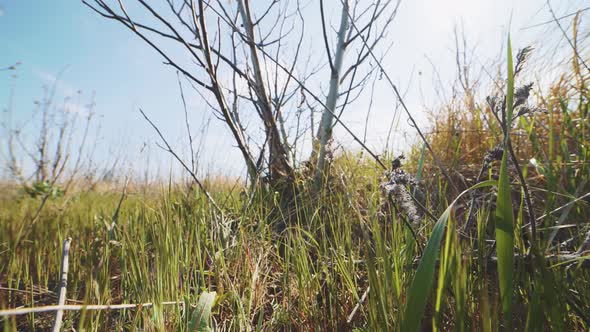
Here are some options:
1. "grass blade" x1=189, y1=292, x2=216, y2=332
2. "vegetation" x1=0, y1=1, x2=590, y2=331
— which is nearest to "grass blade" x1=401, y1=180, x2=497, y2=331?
"vegetation" x1=0, y1=1, x2=590, y2=331

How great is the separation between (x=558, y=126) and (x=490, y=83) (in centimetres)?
76

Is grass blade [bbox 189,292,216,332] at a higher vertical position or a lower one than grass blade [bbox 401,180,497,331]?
lower

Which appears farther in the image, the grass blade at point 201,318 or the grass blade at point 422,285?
the grass blade at point 201,318

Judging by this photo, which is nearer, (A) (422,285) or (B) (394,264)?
(A) (422,285)

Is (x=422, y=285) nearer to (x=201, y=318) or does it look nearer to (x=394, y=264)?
(x=394, y=264)

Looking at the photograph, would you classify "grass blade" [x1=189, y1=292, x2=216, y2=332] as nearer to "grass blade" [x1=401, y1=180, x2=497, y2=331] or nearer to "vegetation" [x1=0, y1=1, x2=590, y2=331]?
"vegetation" [x1=0, y1=1, x2=590, y2=331]

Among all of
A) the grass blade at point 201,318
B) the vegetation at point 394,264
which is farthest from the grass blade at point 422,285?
the grass blade at point 201,318

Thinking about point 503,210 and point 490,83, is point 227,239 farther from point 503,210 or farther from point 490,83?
Result: point 490,83

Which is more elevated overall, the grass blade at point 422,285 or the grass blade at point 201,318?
the grass blade at point 422,285

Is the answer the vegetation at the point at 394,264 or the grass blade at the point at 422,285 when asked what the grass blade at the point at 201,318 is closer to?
the vegetation at the point at 394,264

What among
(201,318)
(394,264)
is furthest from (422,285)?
(201,318)

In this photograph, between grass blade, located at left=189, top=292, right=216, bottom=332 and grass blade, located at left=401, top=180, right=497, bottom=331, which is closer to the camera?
grass blade, located at left=401, top=180, right=497, bottom=331

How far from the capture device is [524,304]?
0.65m

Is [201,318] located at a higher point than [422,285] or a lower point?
lower
